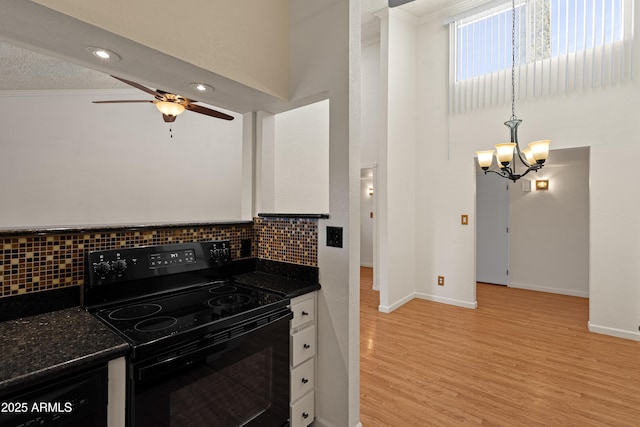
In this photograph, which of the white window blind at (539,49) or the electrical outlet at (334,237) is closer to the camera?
the electrical outlet at (334,237)

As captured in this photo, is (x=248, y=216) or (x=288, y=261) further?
(x=248, y=216)

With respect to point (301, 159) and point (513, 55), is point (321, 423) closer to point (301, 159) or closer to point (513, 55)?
point (301, 159)

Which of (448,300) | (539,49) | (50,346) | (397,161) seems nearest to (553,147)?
(539,49)

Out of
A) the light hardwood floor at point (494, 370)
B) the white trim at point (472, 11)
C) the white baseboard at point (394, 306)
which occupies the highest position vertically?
the white trim at point (472, 11)

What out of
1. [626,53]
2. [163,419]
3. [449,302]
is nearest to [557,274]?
[449,302]

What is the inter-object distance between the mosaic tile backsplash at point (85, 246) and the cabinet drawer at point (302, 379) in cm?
57

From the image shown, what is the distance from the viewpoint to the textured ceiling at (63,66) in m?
3.11

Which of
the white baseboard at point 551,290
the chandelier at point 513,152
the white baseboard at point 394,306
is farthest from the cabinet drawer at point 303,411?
the white baseboard at point 551,290

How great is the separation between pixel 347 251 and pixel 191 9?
1.40 m

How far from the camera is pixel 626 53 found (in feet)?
9.84

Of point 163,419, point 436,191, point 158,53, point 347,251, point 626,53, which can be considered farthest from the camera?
point 436,191

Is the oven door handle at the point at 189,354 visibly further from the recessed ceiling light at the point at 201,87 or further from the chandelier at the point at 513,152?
the chandelier at the point at 513,152

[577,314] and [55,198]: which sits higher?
[55,198]

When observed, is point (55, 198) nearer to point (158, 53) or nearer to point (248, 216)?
point (248, 216)
